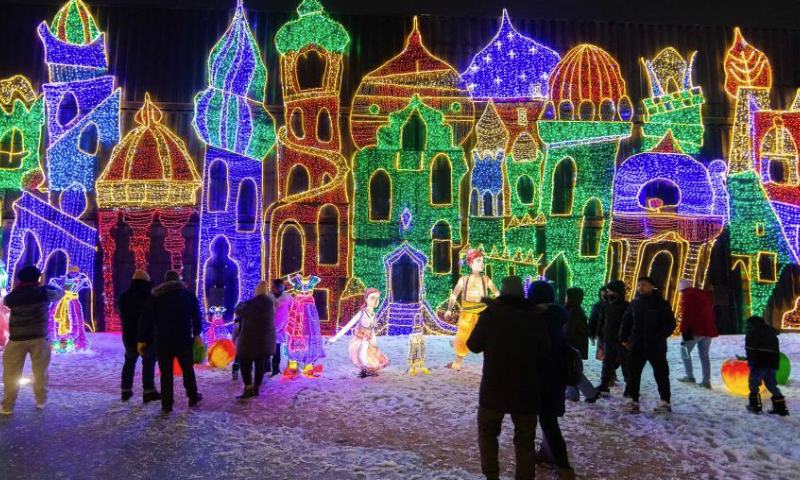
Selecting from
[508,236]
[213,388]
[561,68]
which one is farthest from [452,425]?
[561,68]

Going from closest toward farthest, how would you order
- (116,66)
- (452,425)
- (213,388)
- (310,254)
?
(452,425)
(213,388)
(310,254)
(116,66)

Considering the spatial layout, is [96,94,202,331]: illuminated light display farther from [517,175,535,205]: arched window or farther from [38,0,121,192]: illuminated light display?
[517,175,535,205]: arched window

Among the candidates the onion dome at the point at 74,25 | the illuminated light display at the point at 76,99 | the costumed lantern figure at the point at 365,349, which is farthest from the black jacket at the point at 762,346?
the onion dome at the point at 74,25

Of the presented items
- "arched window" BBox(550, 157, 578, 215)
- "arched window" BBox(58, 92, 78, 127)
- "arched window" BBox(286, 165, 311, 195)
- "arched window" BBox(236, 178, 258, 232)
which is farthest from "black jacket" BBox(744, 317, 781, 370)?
"arched window" BBox(58, 92, 78, 127)

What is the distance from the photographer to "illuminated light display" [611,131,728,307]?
11.0 metres

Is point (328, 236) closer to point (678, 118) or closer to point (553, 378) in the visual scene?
point (553, 378)

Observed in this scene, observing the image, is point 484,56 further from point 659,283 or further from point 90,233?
point 90,233

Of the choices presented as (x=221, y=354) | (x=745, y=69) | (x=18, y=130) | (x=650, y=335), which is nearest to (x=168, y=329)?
(x=221, y=354)

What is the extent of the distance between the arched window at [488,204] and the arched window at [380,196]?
85.5 inches

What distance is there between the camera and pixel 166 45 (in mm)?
11812

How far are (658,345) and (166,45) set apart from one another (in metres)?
12.1

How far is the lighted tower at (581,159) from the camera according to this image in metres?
11.0

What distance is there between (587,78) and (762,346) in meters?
7.82

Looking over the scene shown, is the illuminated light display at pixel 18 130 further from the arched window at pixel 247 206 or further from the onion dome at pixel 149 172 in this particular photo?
the arched window at pixel 247 206
